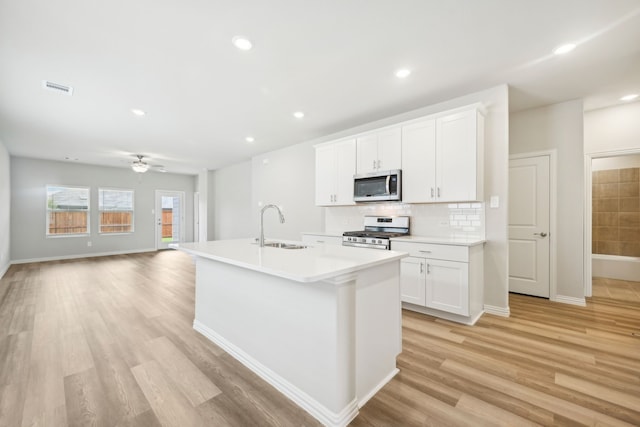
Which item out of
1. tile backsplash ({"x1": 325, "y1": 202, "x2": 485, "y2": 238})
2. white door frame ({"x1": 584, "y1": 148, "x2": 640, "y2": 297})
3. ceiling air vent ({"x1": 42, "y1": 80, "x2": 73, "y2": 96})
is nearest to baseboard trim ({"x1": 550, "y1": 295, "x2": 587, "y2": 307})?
white door frame ({"x1": 584, "y1": 148, "x2": 640, "y2": 297})

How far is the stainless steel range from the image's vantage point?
3379 mm

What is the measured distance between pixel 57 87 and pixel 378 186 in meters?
3.96

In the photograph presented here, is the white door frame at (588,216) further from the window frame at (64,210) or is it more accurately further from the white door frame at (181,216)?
the window frame at (64,210)

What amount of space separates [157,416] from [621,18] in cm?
418

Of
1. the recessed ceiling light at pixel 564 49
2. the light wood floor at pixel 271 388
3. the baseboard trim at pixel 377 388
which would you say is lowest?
the light wood floor at pixel 271 388

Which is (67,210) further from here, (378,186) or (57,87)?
(378,186)

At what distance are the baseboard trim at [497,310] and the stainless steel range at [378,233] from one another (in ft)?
4.17

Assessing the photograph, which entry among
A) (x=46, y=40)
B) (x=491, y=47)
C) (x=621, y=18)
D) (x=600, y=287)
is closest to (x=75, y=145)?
(x=46, y=40)

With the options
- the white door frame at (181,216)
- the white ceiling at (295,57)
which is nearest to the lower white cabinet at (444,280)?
the white ceiling at (295,57)

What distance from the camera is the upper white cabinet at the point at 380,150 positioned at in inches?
142

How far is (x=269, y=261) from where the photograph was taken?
173 cm

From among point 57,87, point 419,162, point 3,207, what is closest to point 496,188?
point 419,162

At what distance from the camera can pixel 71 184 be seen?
732 cm

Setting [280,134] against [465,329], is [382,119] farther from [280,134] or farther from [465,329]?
[465,329]
